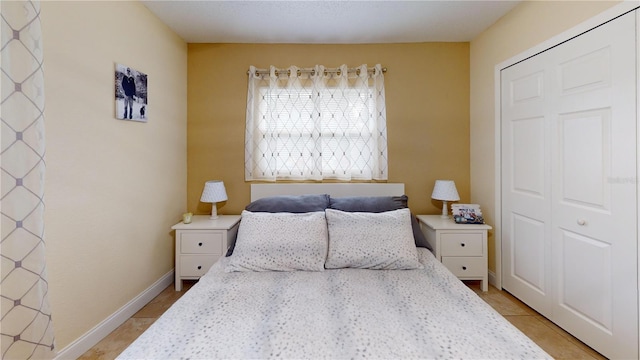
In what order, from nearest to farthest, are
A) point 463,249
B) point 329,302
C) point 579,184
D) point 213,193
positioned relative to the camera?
1. point 329,302
2. point 579,184
3. point 463,249
4. point 213,193

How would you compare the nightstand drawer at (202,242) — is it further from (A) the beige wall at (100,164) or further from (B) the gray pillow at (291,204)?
(B) the gray pillow at (291,204)

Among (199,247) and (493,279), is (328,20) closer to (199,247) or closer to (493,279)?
(199,247)

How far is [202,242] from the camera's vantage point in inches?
98.7

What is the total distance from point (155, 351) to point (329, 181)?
7.04 feet

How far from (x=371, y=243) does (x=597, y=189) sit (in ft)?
4.65

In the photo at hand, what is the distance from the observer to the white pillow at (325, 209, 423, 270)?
1892mm

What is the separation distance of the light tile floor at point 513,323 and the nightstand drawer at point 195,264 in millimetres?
247

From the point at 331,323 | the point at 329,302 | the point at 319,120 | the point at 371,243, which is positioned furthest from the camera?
the point at 319,120

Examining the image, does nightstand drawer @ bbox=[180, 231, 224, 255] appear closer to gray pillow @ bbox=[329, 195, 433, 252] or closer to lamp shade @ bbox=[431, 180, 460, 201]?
gray pillow @ bbox=[329, 195, 433, 252]

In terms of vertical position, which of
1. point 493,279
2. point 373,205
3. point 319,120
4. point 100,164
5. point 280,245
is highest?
point 319,120

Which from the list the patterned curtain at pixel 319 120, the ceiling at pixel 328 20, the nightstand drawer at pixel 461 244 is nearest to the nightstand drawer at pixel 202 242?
the patterned curtain at pixel 319 120

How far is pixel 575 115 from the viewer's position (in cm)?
185

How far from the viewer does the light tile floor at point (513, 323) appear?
175 cm

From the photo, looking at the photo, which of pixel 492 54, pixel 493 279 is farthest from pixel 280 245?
pixel 492 54
